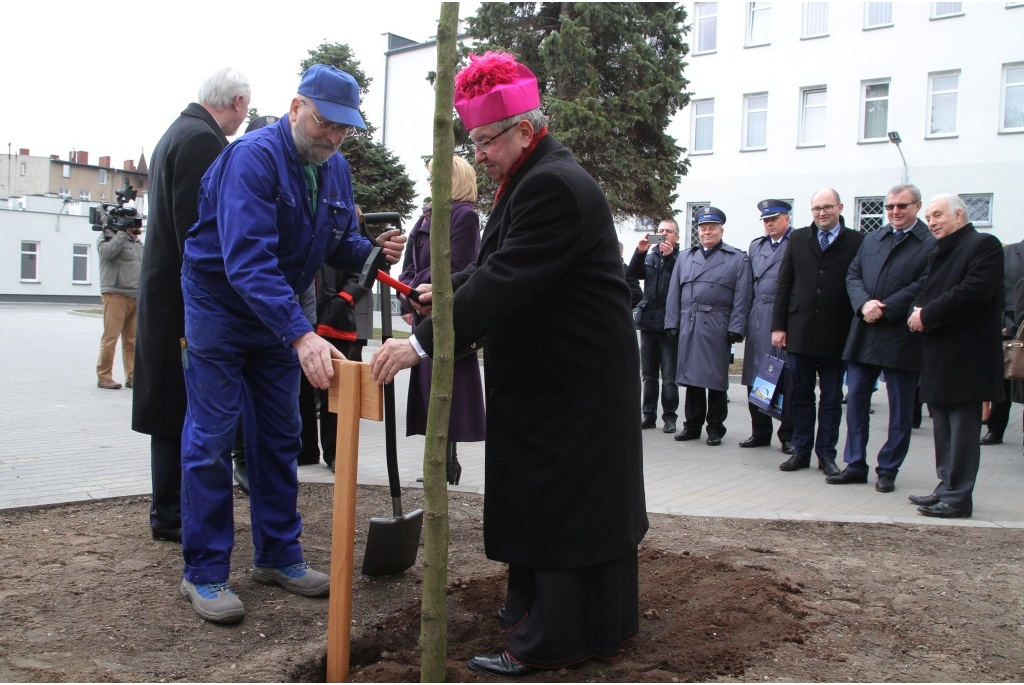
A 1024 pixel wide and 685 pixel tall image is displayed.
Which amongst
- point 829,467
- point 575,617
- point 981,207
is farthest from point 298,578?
point 981,207

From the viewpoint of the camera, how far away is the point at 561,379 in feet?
10.8

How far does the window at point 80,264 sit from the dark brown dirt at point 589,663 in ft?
155

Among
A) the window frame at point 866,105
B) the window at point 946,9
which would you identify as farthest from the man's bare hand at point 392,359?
the window frame at point 866,105

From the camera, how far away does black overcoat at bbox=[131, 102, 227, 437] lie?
4.41 metres

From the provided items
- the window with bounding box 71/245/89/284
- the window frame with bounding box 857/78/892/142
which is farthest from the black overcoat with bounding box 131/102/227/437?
the window with bounding box 71/245/89/284

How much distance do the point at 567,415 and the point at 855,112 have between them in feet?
93.8

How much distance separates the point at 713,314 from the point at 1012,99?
22304 mm

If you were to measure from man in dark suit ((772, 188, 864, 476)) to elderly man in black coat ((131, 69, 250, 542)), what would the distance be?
15.3ft

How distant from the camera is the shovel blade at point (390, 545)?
416cm

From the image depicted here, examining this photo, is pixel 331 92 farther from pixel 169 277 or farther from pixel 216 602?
pixel 216 602

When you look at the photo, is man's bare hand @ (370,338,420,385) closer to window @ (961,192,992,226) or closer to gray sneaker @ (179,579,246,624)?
gray sneaker @ (179,579,246,624)

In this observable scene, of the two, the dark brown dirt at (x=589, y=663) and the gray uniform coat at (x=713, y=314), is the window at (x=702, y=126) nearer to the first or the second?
the gray uniform coat at (x=713, y=314)

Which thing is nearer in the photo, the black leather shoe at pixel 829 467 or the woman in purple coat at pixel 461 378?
the woman in purple coat at pixel 461 378

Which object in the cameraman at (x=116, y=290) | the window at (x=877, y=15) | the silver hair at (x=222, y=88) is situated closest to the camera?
the silver hair at (x=222, y=88)
